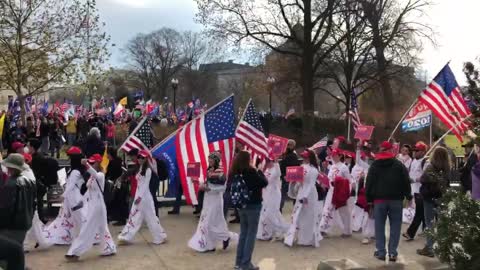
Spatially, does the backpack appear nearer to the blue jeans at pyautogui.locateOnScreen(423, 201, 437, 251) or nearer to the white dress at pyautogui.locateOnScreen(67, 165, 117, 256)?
the white dress at pyautogui.locateOnScreen(67, 165, 117, 256)

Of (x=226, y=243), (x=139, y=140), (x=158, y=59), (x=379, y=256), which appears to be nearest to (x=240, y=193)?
(x=226, y=243)

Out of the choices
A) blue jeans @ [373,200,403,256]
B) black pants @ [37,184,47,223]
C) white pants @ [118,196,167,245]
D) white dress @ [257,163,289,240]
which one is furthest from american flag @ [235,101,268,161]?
black pants @ [37,184,47,223]

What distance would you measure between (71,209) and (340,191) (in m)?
4.63

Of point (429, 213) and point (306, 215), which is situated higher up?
point (429, 213)

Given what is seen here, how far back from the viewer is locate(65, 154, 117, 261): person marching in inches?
321

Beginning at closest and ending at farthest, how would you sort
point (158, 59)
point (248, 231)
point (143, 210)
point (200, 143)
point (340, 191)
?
point (248, 231) → point (143, 210) → point (200, 143) → point (340, 191) → point (158, 59)

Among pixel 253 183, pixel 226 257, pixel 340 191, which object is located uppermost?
pixel 253 183

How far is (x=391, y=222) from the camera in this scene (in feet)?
27.1

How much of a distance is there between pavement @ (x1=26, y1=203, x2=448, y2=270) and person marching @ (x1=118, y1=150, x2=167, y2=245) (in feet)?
0.58

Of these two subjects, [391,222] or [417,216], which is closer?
[391,222]

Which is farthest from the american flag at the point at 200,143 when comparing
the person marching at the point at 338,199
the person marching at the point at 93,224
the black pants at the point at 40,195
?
the black pants at the point at 40,195

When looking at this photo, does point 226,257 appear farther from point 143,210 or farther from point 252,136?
point 252,136

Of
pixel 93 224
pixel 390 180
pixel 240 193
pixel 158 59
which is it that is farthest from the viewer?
pixel 158 59

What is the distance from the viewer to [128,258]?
8328mm
